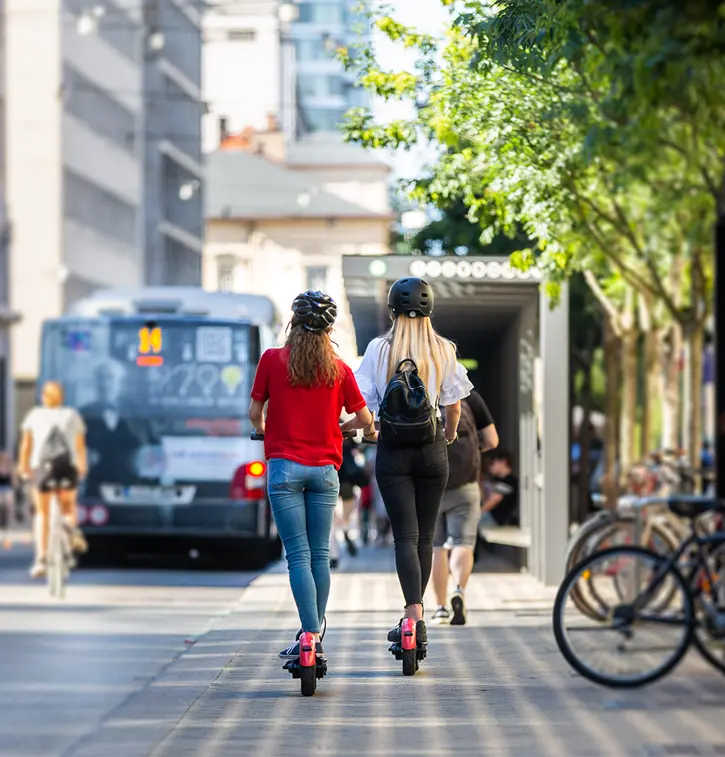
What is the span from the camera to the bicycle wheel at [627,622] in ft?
29.3

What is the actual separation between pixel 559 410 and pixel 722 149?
8.95 m

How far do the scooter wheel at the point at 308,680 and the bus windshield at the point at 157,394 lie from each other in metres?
13.4

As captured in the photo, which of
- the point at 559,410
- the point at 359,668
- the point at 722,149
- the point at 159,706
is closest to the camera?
the point at 722,149

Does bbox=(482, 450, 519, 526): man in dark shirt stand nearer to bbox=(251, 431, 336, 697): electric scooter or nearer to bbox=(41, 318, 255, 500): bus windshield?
bbox=(41, 318, 255, 500): bus windshield

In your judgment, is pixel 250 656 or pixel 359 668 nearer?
pixel 359 668

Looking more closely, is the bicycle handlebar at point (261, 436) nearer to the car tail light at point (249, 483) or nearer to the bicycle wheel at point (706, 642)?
the bicycle wheel at point (706, 642)

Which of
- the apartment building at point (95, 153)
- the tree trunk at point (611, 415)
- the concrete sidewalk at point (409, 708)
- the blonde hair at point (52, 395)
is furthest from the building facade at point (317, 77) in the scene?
the concrete sidewalk at point (409, 708)

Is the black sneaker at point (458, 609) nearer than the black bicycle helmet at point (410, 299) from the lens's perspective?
No

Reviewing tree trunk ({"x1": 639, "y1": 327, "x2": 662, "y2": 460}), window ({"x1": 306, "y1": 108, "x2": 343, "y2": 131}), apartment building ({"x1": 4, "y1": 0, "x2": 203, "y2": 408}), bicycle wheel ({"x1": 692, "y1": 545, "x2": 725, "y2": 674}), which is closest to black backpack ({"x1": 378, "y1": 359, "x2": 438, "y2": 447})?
bicycle wheel ({"x1": 692, "y1": 545, "x2": 725, "y2": 674})

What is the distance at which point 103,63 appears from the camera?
222 ft

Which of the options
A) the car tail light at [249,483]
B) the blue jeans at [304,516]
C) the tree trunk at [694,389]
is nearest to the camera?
the blue jeans at [304,516]

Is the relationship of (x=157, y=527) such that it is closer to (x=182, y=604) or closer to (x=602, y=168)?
(x=182, y=604)

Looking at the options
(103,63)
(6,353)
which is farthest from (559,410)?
(103,63)

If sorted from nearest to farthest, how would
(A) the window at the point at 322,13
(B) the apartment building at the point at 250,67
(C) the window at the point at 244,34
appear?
1. (B) the apartment building at the point at 250,67
2. (C) the window at the point at 244,34
3. (A) the window at the point at 322,13
